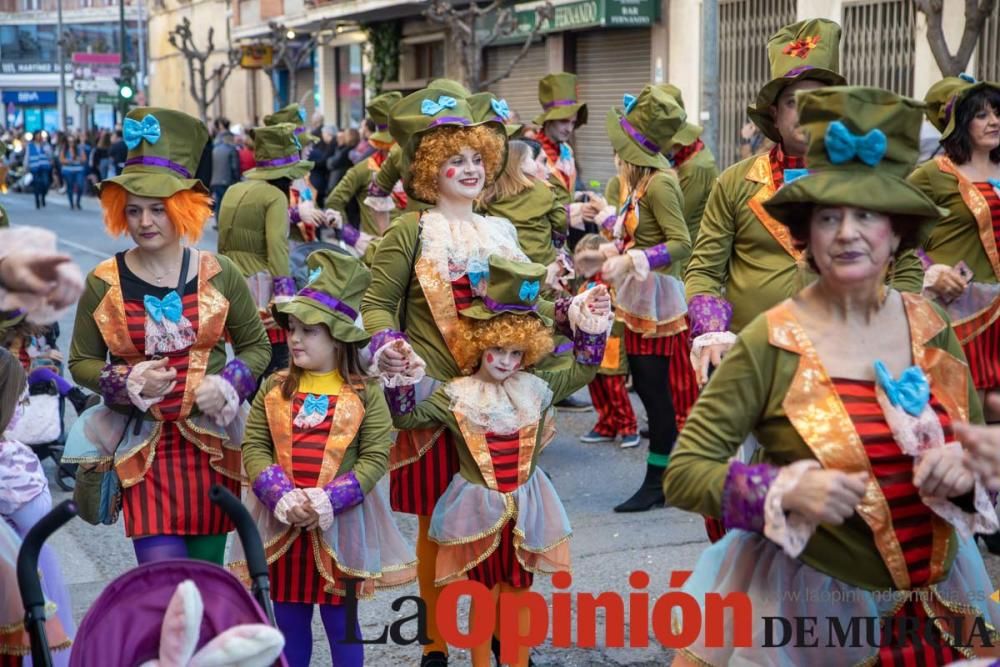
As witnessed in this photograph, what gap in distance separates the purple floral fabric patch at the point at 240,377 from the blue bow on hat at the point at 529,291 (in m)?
1.03

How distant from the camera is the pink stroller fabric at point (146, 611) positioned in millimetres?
3328

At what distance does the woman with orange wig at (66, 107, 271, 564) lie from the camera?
Result: 5070 millimetres

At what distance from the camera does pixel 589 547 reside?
7191mm

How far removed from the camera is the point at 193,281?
517 cm

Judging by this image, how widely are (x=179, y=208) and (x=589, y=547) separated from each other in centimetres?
301

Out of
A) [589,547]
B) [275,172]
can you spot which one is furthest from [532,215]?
[589,547]

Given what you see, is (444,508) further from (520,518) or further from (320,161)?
(320,161)

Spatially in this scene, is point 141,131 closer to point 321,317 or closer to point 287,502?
point 321,317

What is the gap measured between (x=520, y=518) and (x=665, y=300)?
9.93ft

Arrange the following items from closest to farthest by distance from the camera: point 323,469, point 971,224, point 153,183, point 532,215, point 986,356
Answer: point 323,469 < point 153,183 < point 971,224 < point 986,356 < point 532,215

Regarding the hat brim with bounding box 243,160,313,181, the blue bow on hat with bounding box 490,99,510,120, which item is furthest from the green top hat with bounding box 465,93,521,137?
the hat brim with bounding box 243,160,313,181

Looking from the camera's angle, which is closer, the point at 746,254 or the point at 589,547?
the point at 746,254

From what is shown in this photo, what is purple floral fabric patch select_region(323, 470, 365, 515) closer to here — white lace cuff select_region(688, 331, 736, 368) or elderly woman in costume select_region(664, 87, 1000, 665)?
white lace cuff select_region(688, 331, 736, 368)

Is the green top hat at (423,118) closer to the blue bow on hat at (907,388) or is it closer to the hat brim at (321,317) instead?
the hat brim at (321,317)
